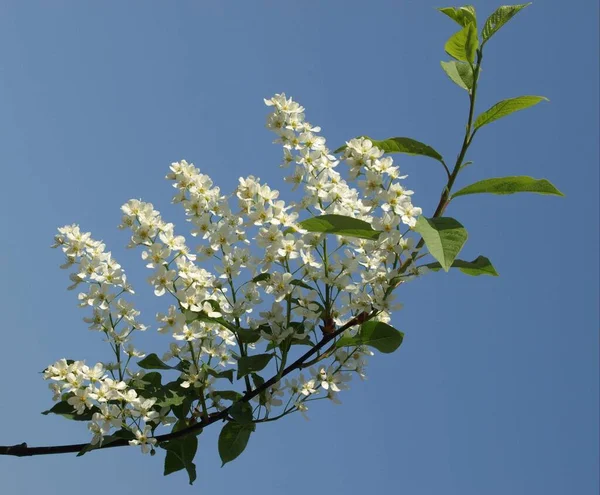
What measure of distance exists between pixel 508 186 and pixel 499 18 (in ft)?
1.59

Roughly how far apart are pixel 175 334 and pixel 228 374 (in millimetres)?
206

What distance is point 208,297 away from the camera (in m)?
2.26

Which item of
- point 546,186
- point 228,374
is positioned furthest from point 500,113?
point 228,374

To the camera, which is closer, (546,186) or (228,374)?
(546,186)

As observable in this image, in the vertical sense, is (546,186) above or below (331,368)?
above

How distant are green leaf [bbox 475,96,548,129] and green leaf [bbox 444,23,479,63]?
0.17 m

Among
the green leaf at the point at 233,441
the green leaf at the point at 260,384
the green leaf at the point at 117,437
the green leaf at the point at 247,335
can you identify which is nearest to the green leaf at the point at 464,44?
the green leaf at the point at 247,335

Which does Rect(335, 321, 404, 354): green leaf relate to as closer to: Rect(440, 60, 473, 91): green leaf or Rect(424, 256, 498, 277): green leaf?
Rect(424, 256, 498, 277): green leaf

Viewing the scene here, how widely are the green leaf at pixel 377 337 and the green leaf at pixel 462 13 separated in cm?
92

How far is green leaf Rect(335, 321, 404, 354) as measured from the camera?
2.19m

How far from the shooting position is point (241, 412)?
2.19m

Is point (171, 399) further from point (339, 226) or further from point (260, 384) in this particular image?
point (339, 226)

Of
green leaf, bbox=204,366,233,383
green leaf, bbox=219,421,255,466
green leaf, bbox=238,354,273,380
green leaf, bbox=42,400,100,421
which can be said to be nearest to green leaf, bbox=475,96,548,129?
green leaf, bbox=238,354,273,380

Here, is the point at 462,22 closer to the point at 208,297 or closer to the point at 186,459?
the point at 208,297
